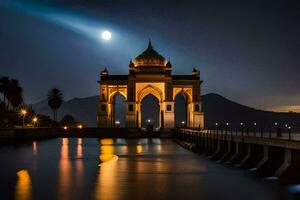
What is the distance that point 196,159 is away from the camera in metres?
46.4

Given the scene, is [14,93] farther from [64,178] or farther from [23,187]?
[23,187]

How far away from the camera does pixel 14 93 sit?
10944 cm

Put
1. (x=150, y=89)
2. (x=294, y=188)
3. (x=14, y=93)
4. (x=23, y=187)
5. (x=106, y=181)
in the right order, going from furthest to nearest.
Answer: (x=14, y=93) → (x=150, y=89) → (x=106, y=181) → (x=23, y=187) → (x=294, y=188)

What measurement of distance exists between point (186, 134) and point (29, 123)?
162 feet

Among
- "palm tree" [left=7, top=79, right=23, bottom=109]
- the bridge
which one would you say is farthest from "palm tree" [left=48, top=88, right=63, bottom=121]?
the bridge

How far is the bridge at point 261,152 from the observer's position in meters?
27.5

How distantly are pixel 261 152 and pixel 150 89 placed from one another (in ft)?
239

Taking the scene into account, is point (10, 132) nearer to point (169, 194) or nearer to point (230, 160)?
point (230, 160)

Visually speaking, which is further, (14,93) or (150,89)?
(14,93)

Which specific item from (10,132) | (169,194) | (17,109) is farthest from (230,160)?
(17,109)

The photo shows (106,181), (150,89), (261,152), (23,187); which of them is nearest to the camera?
(23,187)

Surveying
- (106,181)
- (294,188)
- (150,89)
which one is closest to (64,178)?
(106,181)

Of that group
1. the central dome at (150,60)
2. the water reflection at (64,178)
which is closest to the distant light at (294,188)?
the water reflection at (64,178)

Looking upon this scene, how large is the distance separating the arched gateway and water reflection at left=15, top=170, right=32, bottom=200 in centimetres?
6699
